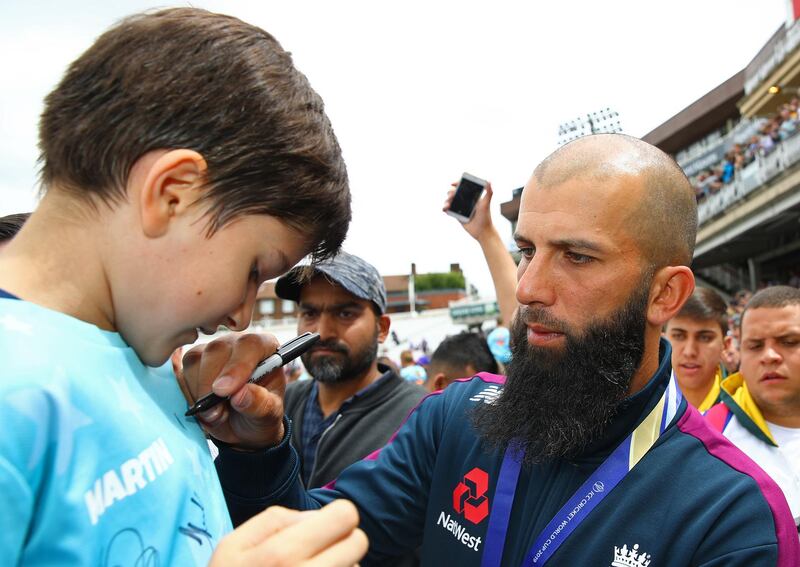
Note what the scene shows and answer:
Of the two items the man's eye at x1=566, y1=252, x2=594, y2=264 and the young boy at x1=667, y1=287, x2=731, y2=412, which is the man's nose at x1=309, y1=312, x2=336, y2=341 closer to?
the man's eye at x1=566, y1=252, x2=594, y2=264

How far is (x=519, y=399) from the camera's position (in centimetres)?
197

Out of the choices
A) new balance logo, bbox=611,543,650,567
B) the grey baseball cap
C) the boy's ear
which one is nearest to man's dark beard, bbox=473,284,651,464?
new balance logo, bbox=611,543,650,567

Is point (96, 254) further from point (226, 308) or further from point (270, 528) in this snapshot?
point (270, 528)

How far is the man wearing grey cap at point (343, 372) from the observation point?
3.13m

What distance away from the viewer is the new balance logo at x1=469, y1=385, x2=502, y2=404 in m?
2.10

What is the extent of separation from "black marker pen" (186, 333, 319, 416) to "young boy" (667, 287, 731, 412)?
3689 mm

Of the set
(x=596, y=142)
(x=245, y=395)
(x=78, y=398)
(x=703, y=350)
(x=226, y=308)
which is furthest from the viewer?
(x=703, y=350)

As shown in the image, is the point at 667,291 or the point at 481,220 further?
the point at 481,220

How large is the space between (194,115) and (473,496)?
1.38 meters

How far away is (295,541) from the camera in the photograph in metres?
0.81

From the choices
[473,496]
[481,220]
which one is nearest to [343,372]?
[481,220]

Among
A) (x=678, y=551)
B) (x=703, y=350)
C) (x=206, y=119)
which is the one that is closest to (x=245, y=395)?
(x=206, y=119)

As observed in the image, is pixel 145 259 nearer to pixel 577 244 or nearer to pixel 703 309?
pixel 577 244

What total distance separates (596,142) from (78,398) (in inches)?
70.8
